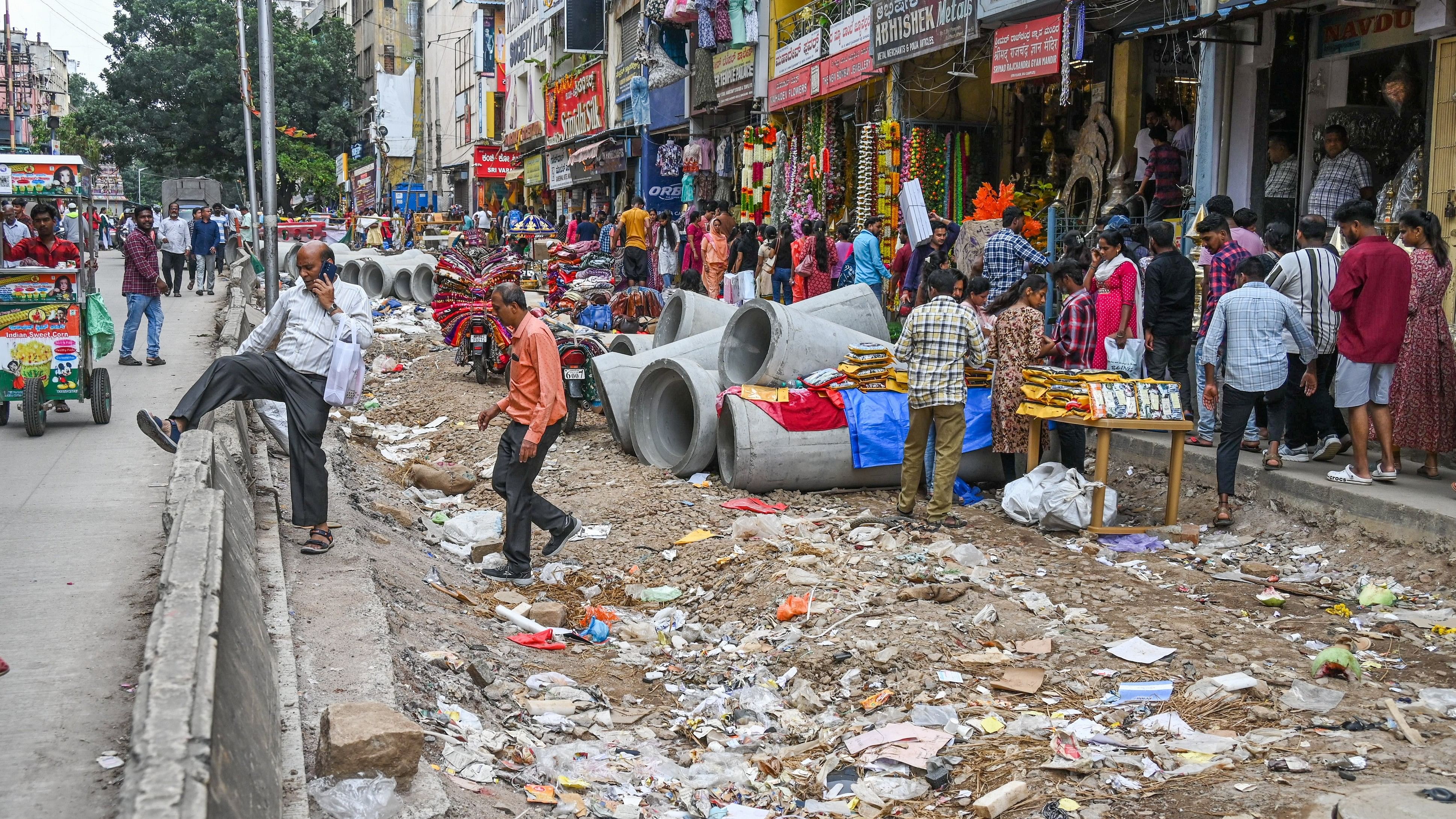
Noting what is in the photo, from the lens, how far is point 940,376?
857 centimetres

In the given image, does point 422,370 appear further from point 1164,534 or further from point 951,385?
point 1164,534

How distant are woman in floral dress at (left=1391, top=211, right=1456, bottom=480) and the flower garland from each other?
42.2ft

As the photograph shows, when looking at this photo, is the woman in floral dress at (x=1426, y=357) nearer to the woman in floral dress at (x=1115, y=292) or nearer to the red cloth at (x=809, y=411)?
the woman in floral dress at (x=1115, y=292)

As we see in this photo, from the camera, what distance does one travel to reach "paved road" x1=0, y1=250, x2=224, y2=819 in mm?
4000

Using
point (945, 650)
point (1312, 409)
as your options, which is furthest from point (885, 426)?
point (945, 650)

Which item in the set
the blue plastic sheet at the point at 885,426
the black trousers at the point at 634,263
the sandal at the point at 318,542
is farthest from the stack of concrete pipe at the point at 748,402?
the black trousers at the point at 634,263

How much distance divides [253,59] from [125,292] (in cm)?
2809

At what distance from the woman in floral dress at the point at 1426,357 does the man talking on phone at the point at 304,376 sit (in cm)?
626

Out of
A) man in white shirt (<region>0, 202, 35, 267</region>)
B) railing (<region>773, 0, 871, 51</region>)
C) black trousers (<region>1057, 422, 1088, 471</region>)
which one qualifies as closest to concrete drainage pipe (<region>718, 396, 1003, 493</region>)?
black trousers (<region>1057, 422, 1088, 471</region>)

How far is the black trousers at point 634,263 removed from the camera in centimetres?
1862

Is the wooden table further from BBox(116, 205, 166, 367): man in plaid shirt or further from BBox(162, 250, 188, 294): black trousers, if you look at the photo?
BBox(162, 250, 188, 294): black trousers

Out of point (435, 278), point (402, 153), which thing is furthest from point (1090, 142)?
point (402, 153)

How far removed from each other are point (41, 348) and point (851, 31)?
11090mm

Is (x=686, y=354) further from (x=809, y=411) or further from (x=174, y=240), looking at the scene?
(x=174, y=240)
